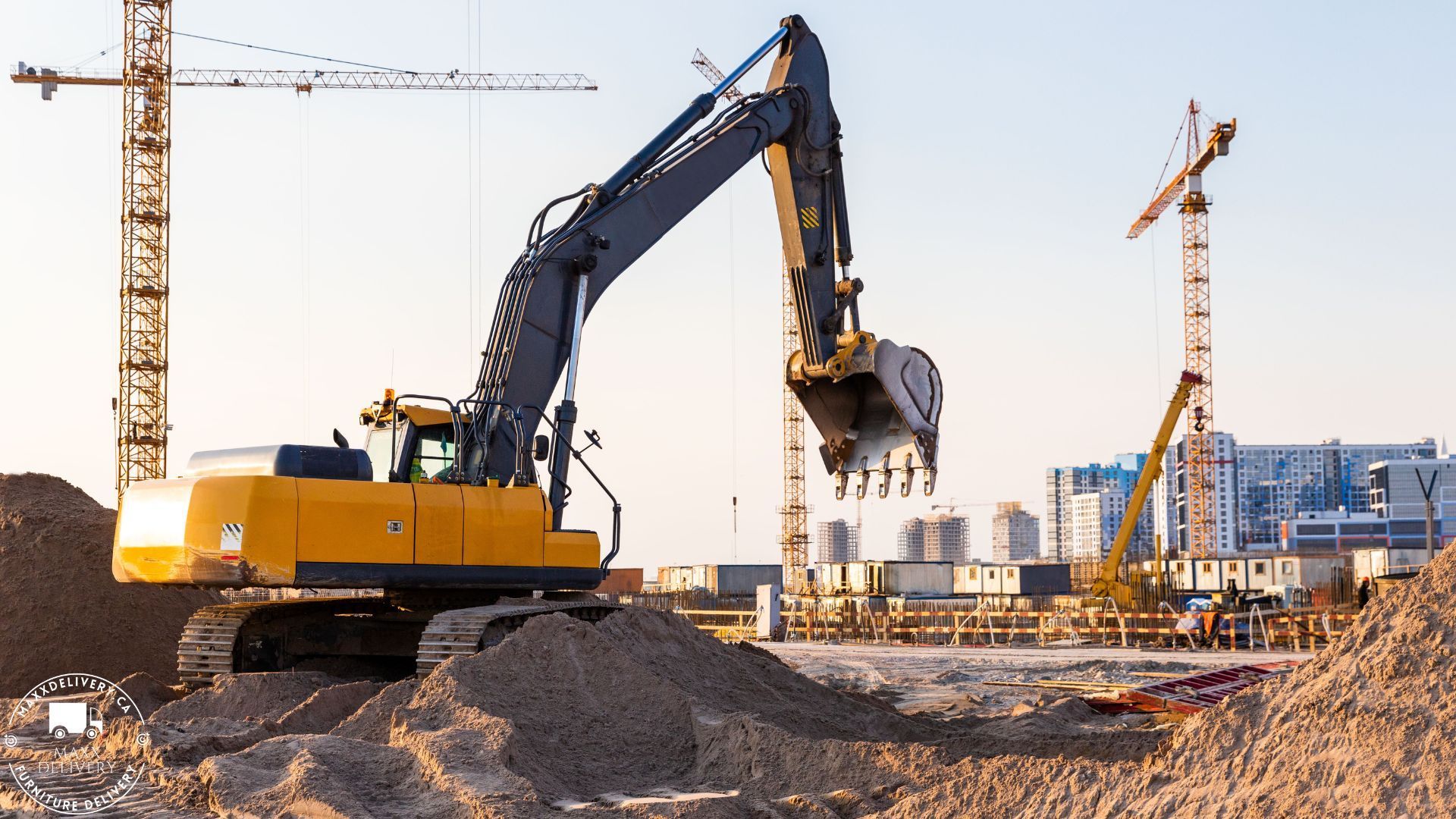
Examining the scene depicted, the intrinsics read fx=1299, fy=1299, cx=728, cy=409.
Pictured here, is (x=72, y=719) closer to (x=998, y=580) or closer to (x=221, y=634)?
(x=221, y=634)

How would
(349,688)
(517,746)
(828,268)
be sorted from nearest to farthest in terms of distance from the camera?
(517,746) < (349,688) < (828,268)

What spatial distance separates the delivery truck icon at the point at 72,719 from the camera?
10203 mm

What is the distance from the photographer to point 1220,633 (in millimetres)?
28109

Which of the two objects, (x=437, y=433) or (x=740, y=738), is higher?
(x=437, y=433)

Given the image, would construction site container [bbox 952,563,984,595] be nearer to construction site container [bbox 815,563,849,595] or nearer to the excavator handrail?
construction site container [bbox 815,563,849,595]

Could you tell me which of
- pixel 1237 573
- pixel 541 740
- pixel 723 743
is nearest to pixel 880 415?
pixel 723 743

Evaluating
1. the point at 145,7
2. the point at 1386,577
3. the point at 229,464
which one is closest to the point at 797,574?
the point at 145,7

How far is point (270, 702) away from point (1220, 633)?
22399 mm

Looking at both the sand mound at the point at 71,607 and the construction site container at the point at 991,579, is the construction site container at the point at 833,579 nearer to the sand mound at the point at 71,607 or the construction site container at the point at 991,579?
the construction site container at the point at 991,579

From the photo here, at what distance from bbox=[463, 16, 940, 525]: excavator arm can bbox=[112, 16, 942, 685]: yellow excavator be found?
2 cm

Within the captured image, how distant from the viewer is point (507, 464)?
12797 mm

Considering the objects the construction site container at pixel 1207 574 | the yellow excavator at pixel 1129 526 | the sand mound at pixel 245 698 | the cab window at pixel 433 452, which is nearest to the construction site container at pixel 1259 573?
the construction site container at pixel 1207 574

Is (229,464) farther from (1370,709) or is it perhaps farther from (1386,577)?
(1386,577)

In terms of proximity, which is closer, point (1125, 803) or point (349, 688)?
point (1125, 803)
